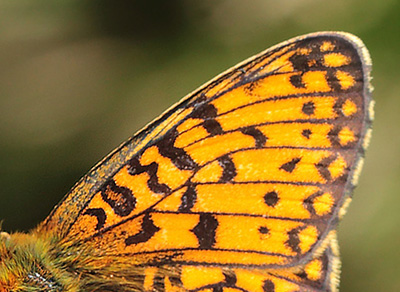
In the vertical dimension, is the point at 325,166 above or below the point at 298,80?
below

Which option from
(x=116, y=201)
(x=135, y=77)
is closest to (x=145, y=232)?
(x=116, y=201)

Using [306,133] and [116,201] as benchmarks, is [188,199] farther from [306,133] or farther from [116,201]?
[306,133]

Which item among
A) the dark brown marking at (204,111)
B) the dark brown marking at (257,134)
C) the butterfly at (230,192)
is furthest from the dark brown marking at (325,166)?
the dark brown marking at (204,111)

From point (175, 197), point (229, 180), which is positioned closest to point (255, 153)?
point (229, 180)

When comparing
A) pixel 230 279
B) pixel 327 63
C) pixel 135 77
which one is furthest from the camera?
pixel 135 77

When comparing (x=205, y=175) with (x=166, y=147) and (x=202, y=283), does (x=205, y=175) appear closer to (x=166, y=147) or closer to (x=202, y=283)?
(x=166, y=147)
